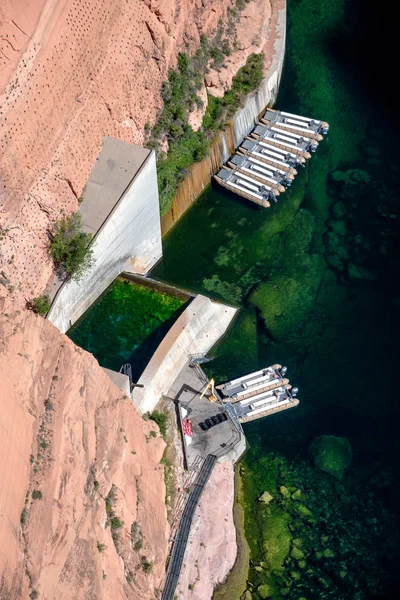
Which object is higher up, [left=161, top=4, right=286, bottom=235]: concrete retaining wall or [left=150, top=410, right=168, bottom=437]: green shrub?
[left=161, top=4, right=286, bottom=235]: concrete retaining wall

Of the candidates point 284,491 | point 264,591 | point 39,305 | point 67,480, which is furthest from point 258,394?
point 67,480

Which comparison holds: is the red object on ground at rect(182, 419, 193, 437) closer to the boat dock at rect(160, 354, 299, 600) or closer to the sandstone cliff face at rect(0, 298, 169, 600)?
the boat dock at rect(160, 354, 299, 600)

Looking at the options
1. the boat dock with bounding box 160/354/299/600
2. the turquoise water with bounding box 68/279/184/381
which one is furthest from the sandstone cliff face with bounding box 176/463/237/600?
the turquoise water with bounding box 68/279/184/381

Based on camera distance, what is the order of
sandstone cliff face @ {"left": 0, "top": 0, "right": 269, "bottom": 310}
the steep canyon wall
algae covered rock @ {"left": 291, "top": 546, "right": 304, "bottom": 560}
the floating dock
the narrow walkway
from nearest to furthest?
the steep canyon wall
the narrow walkway
sandstone cliff face @ {"left": 0, "top": 0, "right": 269, "bottom": 310}
algae covered rock @ {"left": 291, "top": 546, "right": 304, "bottom": 560}
the floating dock

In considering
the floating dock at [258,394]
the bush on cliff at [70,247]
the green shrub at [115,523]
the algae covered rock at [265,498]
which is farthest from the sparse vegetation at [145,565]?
the bush on cliff at [70,247]

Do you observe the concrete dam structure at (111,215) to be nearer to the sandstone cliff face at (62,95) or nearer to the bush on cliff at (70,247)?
the bush on cliff at (70,247)

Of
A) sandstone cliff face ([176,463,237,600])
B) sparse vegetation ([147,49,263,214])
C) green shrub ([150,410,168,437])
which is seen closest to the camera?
sandstone cliff face ([176,463,237,600])

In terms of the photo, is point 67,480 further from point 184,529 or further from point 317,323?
point 317,323
